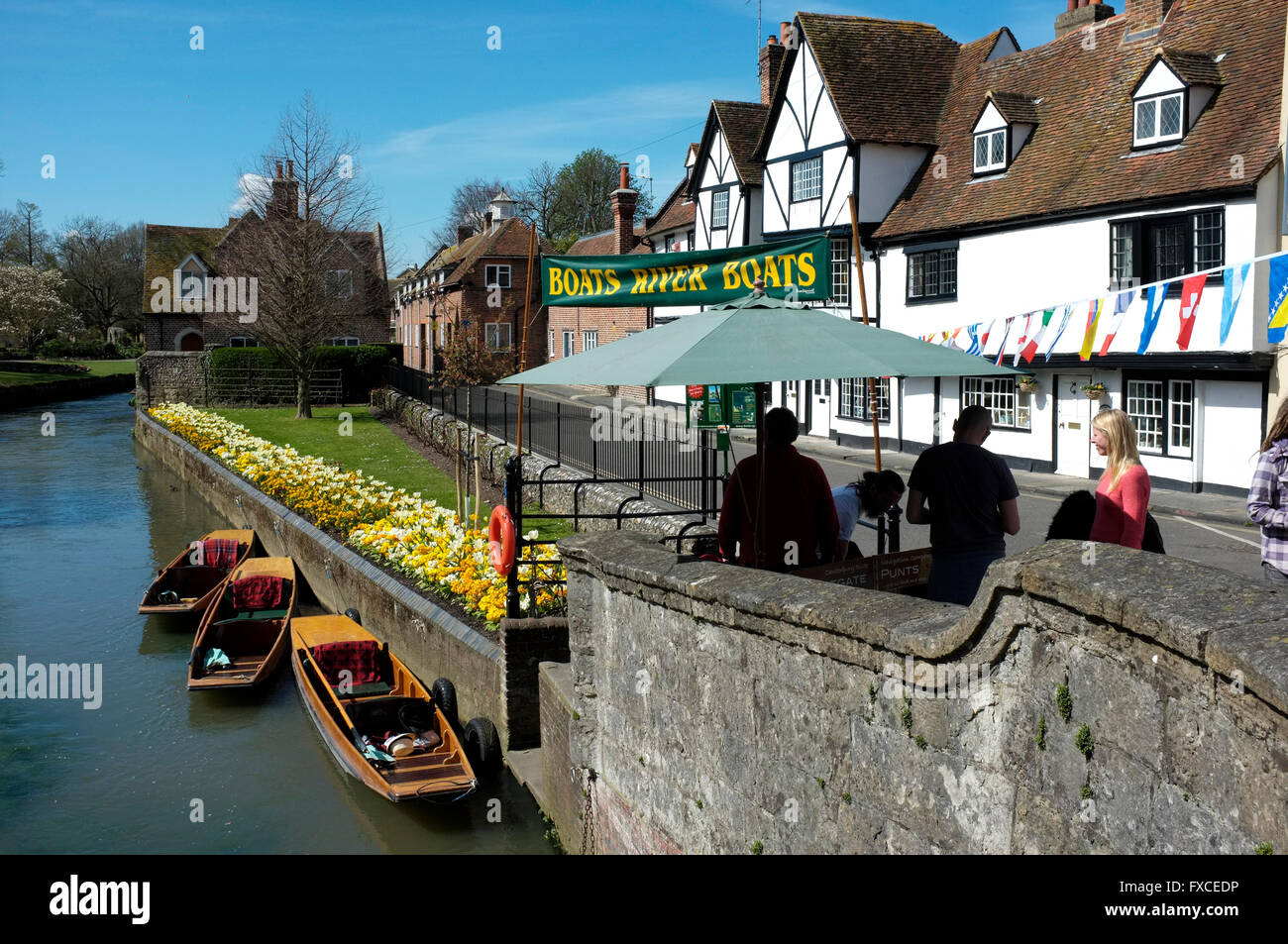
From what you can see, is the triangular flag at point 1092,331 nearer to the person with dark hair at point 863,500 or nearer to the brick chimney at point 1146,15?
the person with dark hair at point 863,500

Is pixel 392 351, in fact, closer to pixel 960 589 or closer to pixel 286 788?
pixel 286 788

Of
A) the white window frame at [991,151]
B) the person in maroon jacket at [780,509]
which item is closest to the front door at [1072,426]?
the white window frame at [991,151]

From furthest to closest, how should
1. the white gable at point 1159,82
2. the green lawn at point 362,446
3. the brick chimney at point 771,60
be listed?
the brick chimney at point 771,60
the white gable at point 1159,82
the green lawn at point 362,446

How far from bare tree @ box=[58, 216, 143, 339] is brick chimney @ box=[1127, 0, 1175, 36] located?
88.1 metres

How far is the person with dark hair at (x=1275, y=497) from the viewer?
19.5 feet

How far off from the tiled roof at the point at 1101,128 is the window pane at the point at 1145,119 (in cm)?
35

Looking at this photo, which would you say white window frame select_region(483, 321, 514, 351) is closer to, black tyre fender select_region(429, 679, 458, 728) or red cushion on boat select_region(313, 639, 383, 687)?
red cushion on boat select_region(313, 639, 383, 687)

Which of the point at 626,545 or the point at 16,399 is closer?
the point at 626,545

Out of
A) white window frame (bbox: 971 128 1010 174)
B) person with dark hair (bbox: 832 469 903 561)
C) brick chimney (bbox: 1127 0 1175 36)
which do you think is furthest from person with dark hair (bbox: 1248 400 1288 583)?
brick chimney (bbox: 1127 0 1175 36)

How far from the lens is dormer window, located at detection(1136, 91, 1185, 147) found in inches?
843
